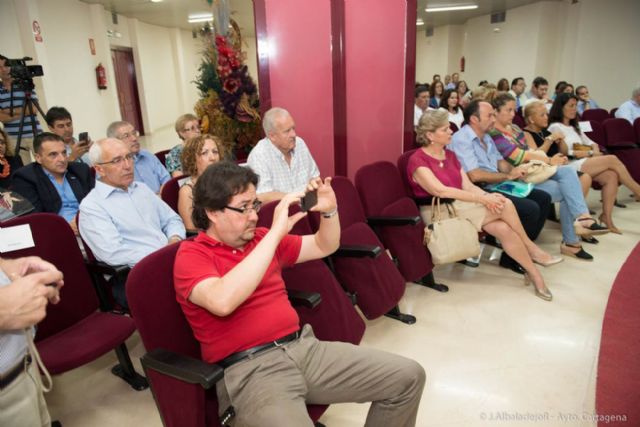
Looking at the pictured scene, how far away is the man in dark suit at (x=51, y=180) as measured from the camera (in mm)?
2475

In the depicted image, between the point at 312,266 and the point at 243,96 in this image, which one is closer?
the point at 312,266

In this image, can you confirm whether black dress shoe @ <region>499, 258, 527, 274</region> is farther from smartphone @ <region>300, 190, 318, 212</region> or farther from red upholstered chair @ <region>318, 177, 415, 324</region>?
smartphone @ <region>300, 190, 318, 212</region>

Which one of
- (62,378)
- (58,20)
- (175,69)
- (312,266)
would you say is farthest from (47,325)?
(175,69)

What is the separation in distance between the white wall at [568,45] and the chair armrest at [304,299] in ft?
32.8

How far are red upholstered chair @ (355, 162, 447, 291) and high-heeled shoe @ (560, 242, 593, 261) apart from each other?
4.69ft

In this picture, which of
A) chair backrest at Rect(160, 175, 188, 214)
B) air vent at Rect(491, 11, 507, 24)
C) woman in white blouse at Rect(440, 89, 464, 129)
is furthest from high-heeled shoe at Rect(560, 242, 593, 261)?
air vent at Rect(491, 11, 507, 24)

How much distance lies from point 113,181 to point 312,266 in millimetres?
1113

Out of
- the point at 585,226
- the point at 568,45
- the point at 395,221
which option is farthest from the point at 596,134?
the point at 568,45

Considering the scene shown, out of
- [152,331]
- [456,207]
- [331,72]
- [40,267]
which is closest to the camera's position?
[40,267]

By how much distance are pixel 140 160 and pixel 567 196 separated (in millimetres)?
3390

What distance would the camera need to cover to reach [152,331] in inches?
51.5

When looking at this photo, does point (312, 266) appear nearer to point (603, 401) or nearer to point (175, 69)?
point (603, 401)

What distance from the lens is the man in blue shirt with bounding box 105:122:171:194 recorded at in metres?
3.01

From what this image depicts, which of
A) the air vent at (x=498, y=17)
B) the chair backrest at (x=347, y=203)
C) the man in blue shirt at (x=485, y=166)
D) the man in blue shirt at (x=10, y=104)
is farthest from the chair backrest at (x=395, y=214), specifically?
the air vent at (x=498, y=17)
